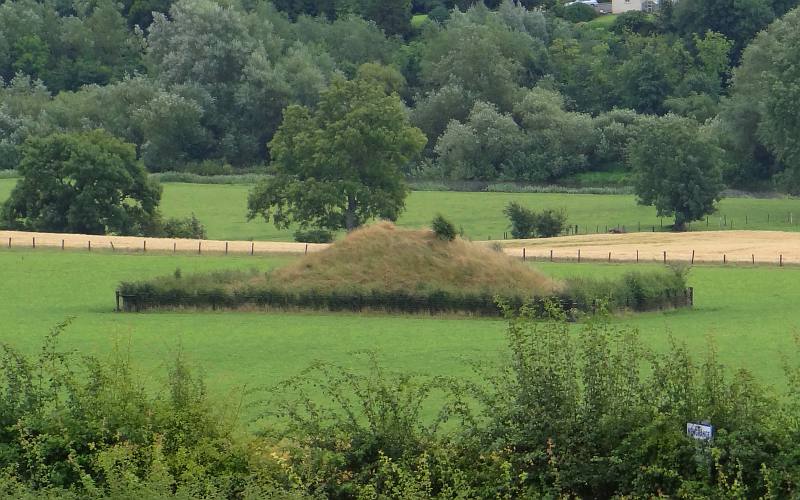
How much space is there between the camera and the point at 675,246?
78750mm

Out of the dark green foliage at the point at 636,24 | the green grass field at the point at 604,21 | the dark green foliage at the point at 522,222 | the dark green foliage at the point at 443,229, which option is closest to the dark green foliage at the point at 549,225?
the dark green foliage at the point at 522,222

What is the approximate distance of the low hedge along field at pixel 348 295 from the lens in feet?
167

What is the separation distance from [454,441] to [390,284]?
27.8 meters

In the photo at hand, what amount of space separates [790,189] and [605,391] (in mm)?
85580

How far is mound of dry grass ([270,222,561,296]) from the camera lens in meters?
51.9

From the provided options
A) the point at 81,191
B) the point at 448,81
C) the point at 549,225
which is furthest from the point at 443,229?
the point at 448,81

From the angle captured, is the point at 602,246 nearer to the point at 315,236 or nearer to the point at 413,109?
the point at 315,236

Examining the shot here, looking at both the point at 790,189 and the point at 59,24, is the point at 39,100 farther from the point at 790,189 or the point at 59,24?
the point at 790,189

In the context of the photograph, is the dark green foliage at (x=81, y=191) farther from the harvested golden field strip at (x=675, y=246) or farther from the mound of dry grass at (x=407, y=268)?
the mound of dry grass at (x=407, y=268)

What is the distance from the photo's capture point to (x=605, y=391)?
78.1ft

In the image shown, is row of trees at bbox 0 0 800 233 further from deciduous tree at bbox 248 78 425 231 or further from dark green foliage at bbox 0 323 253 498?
dark green foliage at bbox 0 323 253 498

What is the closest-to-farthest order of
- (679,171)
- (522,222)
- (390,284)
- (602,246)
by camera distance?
(390,284), (602,246), (522,222), (679,171)

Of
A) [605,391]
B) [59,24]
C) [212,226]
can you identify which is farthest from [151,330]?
[59,24]

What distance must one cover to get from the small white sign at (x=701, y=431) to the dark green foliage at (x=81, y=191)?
65247 millimetres
